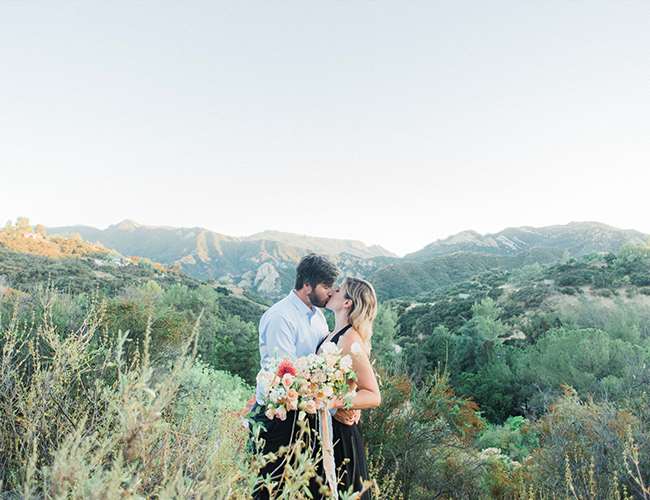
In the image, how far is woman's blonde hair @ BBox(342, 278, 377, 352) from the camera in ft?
10.2

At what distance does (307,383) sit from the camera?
101 inches

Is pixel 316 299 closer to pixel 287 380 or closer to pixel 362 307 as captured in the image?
pixel 362 307

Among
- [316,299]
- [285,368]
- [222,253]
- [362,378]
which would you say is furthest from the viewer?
[222,253]

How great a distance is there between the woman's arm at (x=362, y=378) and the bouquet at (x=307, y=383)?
0.54 feet

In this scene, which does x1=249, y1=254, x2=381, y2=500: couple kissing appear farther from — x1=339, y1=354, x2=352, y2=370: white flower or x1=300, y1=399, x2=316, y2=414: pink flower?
x1=300, y1=399, x2=316, y2=414: pink flower

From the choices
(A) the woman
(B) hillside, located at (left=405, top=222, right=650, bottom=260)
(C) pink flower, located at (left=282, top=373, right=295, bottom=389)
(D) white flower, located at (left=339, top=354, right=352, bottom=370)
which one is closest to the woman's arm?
(A) the woman

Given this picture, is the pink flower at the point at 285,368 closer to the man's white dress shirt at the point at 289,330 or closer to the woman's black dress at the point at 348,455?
the man's white dress shirt at the point at 289,330

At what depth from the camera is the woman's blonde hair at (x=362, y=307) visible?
3117 millimetres

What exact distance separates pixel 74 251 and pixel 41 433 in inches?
1753

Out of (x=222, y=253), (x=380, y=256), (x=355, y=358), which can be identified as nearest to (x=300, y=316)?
(x=355, y=358)

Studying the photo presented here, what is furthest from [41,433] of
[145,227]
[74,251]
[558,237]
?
[145,227]

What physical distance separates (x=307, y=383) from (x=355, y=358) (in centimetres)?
52

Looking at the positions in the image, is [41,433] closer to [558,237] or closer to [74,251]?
[74,251]

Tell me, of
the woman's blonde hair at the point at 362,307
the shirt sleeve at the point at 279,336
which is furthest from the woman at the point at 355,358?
the shirt sleeve at the point at 279,336
